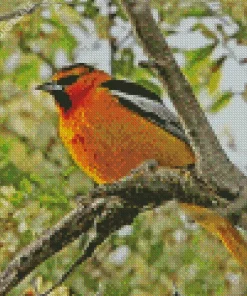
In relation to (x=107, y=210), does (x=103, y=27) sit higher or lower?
higher

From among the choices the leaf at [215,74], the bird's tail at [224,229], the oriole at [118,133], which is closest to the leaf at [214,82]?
the leaf at [215,74]

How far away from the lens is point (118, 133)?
3.61 ft

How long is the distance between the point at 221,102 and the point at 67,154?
0.31 meters

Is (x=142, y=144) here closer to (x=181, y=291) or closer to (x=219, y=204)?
(x=219, y=204)

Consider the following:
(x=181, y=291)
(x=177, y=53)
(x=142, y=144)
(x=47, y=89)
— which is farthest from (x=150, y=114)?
(x=181, y=291)

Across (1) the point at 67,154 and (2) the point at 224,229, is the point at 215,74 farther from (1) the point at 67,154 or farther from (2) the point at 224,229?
(2) the point at 224,229

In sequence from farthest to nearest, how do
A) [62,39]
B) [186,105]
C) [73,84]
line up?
1. [62,39]
2. [73,84]
3. [186,105]

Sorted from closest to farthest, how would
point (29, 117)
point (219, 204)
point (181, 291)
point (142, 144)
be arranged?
point (219, 204) → point (142, 144) → point (181, 291) → point (29, 117)

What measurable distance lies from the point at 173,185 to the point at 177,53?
45 centimetres

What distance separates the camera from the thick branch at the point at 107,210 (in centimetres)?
91

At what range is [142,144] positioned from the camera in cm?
110

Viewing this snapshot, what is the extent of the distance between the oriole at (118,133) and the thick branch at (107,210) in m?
0.08

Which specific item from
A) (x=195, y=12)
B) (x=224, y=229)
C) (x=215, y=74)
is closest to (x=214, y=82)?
(x=215, y=74)

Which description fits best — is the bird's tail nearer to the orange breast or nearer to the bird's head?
the orange breast
